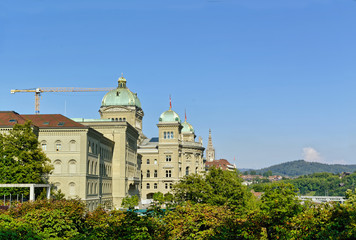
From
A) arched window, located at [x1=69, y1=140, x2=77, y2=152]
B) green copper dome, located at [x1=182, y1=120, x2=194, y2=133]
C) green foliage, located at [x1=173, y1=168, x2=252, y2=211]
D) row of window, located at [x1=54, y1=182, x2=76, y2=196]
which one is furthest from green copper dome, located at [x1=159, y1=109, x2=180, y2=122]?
green foliage, located at [x1=173, y1=168, x2=252, y2=211]

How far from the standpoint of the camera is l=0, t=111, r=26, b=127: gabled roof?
73375mm

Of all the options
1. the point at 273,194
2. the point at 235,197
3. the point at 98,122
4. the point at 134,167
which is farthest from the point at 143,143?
the point at 273,194

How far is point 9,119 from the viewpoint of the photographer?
246 ft

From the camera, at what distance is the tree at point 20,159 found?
61.8m

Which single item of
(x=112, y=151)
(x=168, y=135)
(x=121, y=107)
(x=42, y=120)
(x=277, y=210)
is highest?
(x=121, y=107)

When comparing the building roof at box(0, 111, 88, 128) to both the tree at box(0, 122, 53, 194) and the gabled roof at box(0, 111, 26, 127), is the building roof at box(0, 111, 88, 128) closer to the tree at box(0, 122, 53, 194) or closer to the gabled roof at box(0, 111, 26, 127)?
the gabled roof at box(0, 111, 26, 127)

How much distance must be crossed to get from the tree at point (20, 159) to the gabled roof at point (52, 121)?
1028 centimetres

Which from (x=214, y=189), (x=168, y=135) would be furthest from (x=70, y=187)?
(x=168, y=135)

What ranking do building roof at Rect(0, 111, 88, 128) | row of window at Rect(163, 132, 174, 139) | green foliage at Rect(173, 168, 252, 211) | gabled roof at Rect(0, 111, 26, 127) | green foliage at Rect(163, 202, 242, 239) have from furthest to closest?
row of window at Rect(163, 132, 174, 139) → building roof at Rect(0, 111, 88, 128) → gabled roof at Rect(0, 111, 26, 127) → green foliage at Rect(173, 168, 252, 211) → green foliage at Rect(163, 202, 242, 239)

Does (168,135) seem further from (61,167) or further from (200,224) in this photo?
(200,224)

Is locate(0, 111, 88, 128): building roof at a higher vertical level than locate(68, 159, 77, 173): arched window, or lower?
higher

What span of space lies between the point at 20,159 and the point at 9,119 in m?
13.5

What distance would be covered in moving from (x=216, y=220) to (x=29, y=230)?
10599 mm

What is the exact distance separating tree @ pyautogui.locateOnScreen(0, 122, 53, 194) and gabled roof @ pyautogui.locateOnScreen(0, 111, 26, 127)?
797 cm
